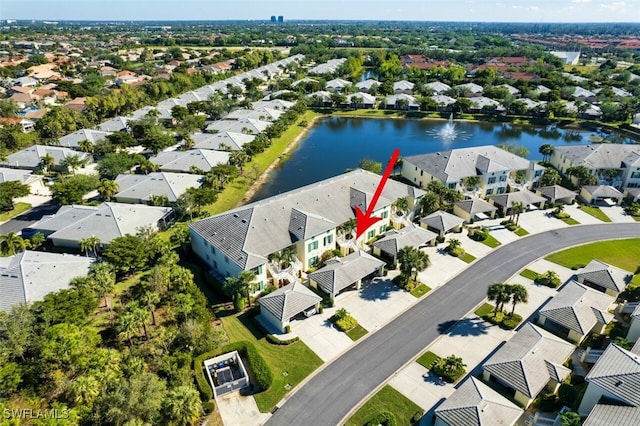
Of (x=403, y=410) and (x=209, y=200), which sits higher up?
(x=209, y=200)

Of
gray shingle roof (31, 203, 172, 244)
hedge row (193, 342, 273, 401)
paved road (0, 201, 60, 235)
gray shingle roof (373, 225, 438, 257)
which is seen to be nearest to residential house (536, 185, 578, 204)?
gray shingle roof (373, 225, 438, 257)

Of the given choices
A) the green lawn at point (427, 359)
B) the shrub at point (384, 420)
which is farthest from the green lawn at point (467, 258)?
the shrub at point (384, 420)

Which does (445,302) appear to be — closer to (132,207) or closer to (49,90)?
(132,207)

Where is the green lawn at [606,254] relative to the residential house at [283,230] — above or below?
below

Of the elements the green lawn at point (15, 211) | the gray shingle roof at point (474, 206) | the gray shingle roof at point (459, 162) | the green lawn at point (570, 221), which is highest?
the gray shingle roof at point (459, 162)

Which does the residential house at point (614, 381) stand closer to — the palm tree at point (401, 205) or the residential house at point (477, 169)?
the palm tree at point (401, 205)

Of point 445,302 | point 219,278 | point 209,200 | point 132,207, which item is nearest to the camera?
point 445,302

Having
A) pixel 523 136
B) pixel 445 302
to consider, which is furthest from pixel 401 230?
pixel 523 136

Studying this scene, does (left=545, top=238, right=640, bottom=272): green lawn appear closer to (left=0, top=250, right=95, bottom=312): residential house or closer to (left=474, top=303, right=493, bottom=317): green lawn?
(left=474, top=303, right=493, bottom=317): green lawn
